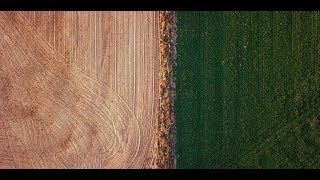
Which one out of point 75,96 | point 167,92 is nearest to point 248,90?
point 167,92

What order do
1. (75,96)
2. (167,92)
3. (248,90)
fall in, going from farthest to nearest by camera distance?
(75,96) < (167,92) < (248,90)

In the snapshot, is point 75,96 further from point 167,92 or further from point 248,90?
point 248,90

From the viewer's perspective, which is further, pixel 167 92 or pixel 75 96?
pixel 75 96

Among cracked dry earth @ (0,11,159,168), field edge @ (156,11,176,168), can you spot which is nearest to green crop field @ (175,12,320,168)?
field edge @ (156,11,176,168)

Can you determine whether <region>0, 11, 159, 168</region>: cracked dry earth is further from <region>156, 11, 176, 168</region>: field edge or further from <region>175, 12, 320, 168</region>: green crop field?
<region>175, 12, 320, 168</region>: green crop field

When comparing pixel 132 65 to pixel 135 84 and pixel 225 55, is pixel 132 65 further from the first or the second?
pixel 225 55

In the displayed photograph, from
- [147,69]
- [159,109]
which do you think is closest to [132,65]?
[147,69]
